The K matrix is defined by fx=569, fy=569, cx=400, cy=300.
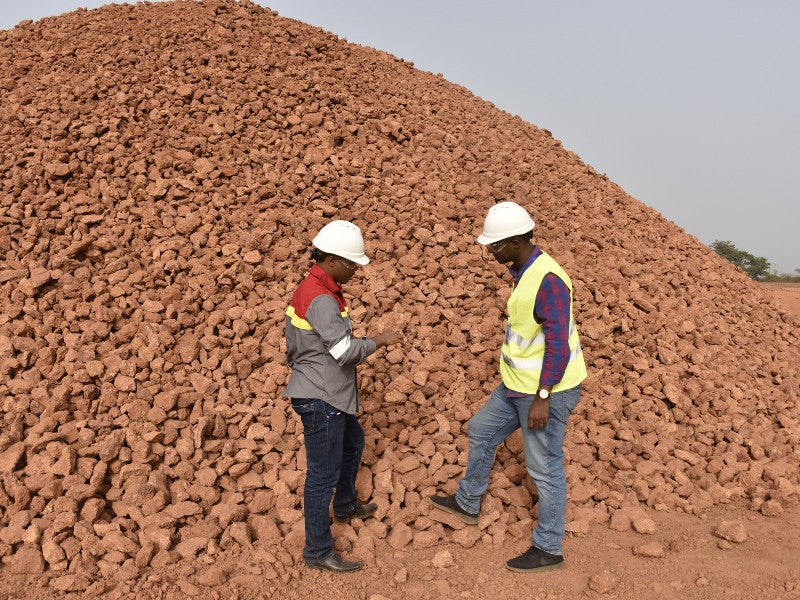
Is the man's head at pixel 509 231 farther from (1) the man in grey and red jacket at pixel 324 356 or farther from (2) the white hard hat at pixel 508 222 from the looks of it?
(1) the man in grey and red jacket at pixel 324 356

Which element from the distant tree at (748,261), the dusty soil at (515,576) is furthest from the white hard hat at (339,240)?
the distant tree at (748,261)

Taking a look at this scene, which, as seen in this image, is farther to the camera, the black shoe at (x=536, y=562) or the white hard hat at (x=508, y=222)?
the black shoe at (x=536, y=562)

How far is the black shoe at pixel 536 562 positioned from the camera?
2899 millimetres

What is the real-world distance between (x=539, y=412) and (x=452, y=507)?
3.20 feet

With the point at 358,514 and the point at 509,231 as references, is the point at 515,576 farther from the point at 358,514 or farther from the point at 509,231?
the point at 509,231

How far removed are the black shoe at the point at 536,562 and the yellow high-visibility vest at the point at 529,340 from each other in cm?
89

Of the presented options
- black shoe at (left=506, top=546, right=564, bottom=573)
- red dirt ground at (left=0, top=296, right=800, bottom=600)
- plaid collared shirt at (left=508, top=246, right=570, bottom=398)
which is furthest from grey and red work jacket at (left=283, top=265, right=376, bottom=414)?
black shoe at (left=506, top=546, right=564, bottom=573)

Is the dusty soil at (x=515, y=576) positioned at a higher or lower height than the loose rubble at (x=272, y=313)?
lower

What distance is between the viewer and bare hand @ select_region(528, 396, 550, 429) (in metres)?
2.65

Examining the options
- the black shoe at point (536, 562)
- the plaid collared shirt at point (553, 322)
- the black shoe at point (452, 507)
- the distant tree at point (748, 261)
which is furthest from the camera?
the distant tree at point (748, 261)

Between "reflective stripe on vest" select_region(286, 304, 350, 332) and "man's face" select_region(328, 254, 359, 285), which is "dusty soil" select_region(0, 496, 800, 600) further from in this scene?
"man's face" select_region(328, 254, 359, 285)

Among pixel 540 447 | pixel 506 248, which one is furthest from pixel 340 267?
pixel 540 447

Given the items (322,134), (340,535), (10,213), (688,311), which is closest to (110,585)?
(340,535)

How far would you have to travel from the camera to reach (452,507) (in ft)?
10.8
